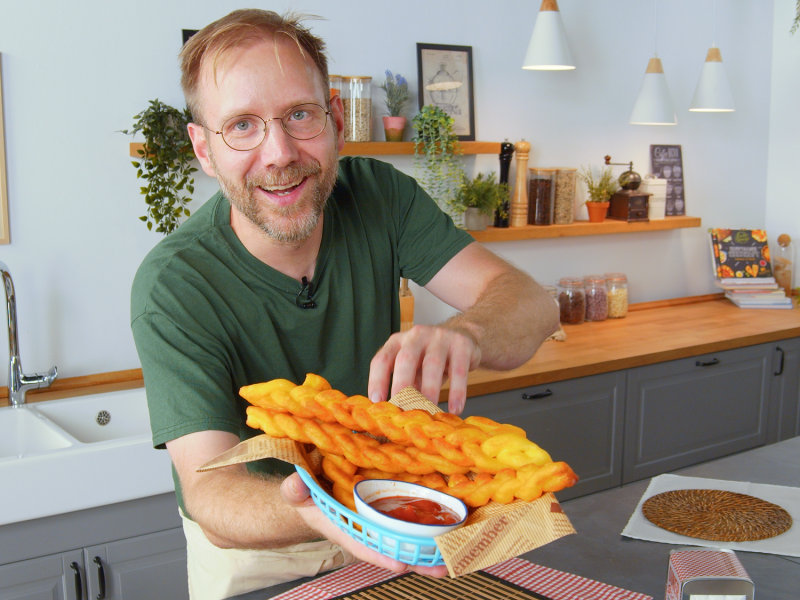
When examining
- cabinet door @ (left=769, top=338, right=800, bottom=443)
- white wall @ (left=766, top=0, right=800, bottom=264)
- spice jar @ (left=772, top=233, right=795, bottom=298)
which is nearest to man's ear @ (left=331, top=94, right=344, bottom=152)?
cabinet door @ (left=769, top=338, right=800, bottom=443)

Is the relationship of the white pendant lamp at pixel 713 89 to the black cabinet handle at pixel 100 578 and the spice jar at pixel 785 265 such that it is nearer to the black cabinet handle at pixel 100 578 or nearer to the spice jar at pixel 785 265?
the spice jar at pixel 785 265

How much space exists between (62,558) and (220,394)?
94cm

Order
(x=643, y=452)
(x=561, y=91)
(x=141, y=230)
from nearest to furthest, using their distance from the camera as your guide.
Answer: (x=141, y=230) < (x=643, y=452) < (x=561, y=91)

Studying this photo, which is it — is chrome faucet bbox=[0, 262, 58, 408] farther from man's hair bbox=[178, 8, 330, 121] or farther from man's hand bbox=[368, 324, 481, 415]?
man's hand bbox=[368, 324, 481, 415]

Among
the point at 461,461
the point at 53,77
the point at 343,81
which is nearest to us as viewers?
the point at 461,461

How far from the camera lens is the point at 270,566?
135 cm

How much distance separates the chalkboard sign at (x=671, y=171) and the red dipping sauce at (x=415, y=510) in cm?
314

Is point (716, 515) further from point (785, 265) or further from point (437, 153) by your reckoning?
point (785, 265)

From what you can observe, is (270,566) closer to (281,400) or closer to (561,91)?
(281,400)

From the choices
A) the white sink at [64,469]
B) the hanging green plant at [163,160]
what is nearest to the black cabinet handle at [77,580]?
the white sink at [64,469]

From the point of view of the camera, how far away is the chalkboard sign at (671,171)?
11.7ft

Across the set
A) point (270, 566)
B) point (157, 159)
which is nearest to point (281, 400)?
point (270, 566)

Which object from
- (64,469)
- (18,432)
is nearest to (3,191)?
(18,432)

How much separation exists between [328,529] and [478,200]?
7.11 feet
